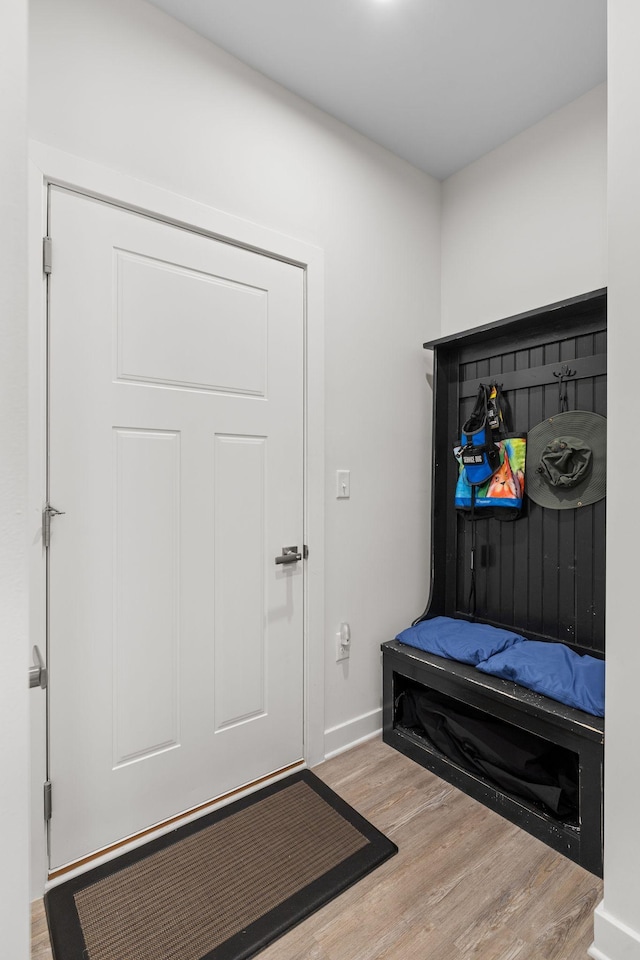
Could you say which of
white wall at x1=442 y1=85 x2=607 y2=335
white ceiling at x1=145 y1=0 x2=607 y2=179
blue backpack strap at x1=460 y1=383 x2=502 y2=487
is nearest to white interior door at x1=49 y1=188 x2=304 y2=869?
white ceiling at x1=145 y1=0 x2=607 y2=179

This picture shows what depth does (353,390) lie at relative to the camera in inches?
88.9

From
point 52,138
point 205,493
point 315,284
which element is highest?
point 52,138

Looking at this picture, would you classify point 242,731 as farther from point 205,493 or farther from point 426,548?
point 426,548

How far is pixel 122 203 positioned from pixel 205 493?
0.98 meters

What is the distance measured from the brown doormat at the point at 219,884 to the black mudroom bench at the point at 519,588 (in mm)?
527

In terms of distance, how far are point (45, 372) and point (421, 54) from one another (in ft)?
5.93

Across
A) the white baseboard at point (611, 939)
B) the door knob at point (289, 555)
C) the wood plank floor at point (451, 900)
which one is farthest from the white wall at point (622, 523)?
the door knob at point (289, 555)

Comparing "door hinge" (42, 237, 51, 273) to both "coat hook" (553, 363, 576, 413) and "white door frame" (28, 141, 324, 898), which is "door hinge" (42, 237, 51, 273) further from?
"coat hook" (553, 363, 576, 413)

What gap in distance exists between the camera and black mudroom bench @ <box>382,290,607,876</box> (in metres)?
1.68

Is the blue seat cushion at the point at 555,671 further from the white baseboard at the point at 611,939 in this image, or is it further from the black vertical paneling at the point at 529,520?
the white baseboard at the point at 611,939

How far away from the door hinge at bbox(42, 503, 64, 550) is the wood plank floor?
1.03 metres

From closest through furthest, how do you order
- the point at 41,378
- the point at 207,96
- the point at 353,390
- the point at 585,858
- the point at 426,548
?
the point at 41,378 < the point at 585,858 < the point at 207,96 < the point at 353,390 < the point at 426,548

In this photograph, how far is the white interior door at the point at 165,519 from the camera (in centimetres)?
154

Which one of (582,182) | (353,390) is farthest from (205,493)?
(582,182)
